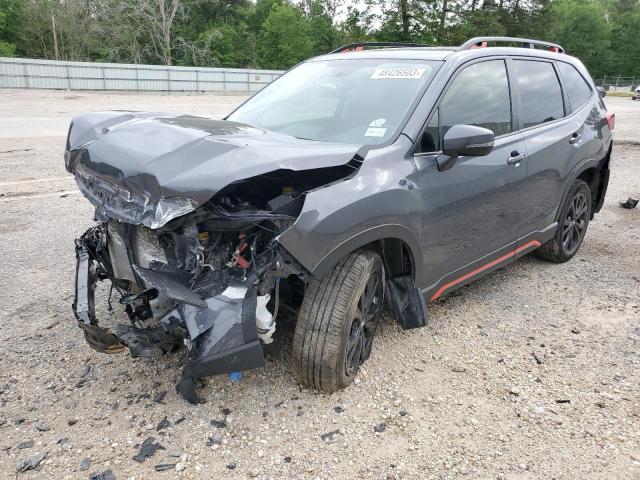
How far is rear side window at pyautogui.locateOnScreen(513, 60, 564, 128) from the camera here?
405 centimetres

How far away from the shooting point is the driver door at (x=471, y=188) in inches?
126

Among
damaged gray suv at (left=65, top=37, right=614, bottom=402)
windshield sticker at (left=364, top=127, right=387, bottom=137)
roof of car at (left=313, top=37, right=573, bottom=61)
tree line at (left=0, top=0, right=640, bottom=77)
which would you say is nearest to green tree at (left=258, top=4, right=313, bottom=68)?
tree line at (left=0, top=0, right=640, bottom=77)

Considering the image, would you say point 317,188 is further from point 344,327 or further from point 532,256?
point 532,256

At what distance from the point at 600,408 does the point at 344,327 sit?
1.49 meters

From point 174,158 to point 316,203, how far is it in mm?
690

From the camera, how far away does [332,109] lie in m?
3.55

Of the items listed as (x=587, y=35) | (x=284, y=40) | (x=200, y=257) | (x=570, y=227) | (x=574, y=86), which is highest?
(x=587, y=35)

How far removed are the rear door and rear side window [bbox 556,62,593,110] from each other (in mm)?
147

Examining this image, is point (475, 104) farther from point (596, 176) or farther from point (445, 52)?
point (596, 176)

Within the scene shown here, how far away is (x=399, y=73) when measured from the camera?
137 inches

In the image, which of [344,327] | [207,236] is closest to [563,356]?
[344,327]

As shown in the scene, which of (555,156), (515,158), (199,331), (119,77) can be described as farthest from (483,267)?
(119,77)

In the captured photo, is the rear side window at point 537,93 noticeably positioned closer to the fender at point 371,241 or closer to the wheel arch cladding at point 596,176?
the wheel arch cladding at point 596,176

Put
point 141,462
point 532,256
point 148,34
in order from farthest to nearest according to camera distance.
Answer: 1. point 148,34
2. point 532,256
3. point 141,462
